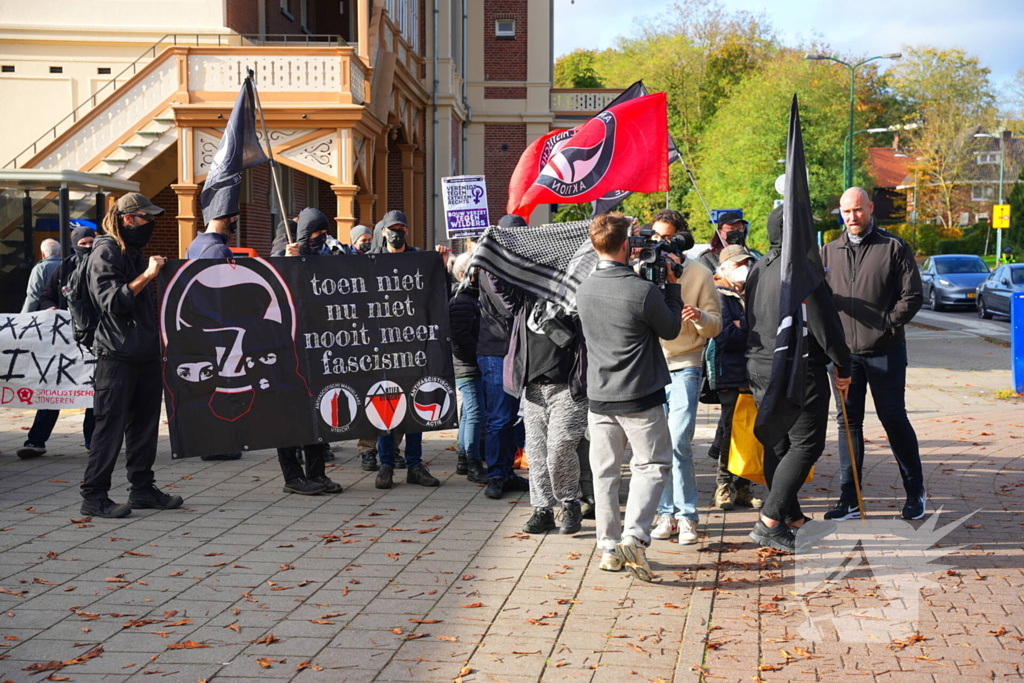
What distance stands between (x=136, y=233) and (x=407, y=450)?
8.33 feet

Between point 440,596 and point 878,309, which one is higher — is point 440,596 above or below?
below

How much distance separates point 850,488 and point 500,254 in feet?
8.96

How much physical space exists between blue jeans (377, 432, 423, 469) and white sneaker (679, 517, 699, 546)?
8.01 feet

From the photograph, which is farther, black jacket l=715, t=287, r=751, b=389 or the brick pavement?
black jacket l=715, t=287, r=751, b=389

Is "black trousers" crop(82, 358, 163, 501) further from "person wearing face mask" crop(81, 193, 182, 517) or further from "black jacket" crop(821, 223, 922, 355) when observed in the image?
"black jacket" crop(821, 223, 922, 355)

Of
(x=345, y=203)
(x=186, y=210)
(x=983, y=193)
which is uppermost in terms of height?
(x=983, y=193)

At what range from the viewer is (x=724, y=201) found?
4994 cm

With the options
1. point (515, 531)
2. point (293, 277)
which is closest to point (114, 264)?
point (293, 277)

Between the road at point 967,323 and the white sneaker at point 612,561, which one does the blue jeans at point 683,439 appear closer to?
the white sneaker at point 612,561

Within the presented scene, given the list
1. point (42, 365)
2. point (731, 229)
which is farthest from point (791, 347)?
point (42, 365)

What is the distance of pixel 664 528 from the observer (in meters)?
6.63

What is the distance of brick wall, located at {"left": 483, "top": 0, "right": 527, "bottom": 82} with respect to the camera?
39312mm

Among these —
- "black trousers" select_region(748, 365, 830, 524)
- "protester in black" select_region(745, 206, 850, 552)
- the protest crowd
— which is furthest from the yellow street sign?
"black trousers" select_region(748, 365, 830, 524)

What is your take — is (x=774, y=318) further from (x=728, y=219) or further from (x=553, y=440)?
(x=728, y=219)
